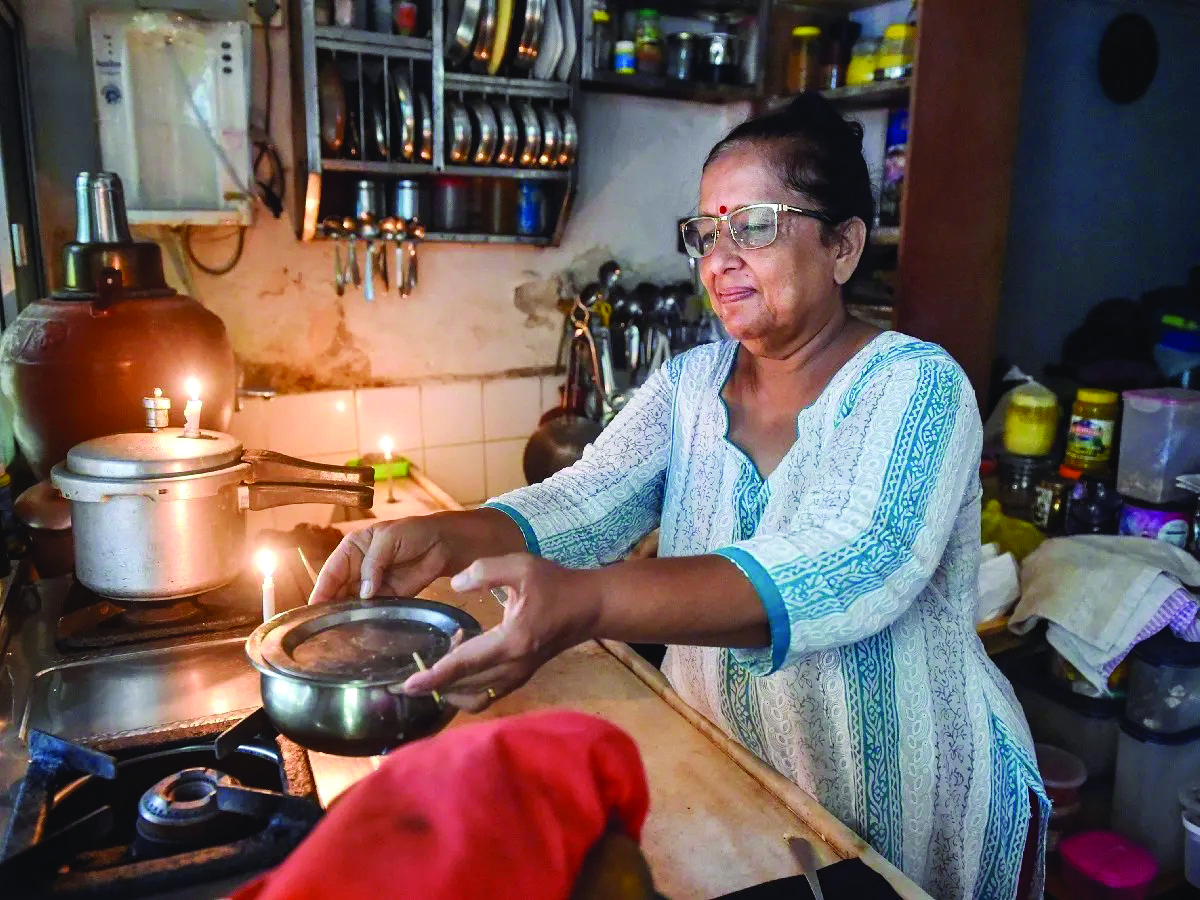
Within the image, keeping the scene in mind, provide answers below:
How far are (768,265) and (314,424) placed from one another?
169 centimetres

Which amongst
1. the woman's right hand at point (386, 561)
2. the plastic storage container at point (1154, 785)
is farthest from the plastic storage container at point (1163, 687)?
the woman's right hand at point (386, 561)

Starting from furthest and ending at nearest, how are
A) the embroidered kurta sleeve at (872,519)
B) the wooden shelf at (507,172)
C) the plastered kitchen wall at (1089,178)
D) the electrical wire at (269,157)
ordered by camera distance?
1. the plastered kitchen wall at (1089,178)
2. the wooden shelf at (507,172)
3. the electrical wire at (269,157)
4. the embroidered kurta sleeve at (872,519)

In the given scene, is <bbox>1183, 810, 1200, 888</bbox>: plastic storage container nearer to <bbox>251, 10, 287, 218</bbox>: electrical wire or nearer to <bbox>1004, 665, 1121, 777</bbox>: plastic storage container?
<bbox>1004, 665, 1121, 777</bbox>: plastic storage container

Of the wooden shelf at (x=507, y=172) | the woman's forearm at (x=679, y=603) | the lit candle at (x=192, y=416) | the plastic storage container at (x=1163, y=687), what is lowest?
the plastic storage container at (x=1163, y=687)

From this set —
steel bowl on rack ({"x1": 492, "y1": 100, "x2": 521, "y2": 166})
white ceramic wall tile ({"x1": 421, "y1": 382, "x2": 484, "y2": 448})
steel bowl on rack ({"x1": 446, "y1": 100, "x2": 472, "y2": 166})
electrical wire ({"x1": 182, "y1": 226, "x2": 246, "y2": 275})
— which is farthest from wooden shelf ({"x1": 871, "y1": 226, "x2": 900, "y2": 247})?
electrical wire ({"x1": 182, "y1": 226, "x2": 246, "y2": 275})

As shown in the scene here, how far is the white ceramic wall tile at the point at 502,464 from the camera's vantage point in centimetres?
274

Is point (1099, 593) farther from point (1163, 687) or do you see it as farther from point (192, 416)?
point (192, 416)

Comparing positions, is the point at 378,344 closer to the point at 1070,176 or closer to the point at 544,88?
the point at 544,88

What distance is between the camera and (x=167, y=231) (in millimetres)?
2211

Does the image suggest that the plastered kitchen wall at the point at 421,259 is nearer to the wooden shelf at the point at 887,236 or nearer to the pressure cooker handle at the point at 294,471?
the wooden shelf at the point at 887,236

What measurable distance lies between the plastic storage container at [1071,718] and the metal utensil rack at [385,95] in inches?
65.9

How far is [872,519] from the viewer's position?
852 mm

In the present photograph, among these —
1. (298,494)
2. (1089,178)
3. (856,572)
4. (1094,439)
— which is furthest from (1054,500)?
(298,494)

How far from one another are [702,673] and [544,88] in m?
1.71
